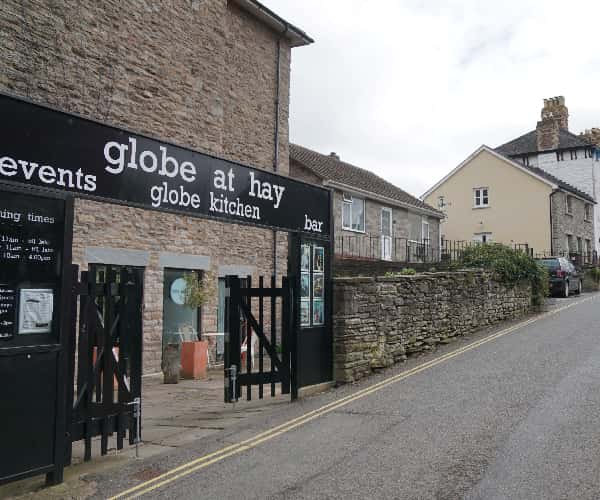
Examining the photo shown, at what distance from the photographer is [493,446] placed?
6.43 meters

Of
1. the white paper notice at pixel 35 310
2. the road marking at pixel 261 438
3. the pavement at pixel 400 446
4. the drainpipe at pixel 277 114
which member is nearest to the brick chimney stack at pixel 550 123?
the drainpipe at pixel 277 114

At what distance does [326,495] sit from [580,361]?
7.82m

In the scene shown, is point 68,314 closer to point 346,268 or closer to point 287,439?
point 287,439

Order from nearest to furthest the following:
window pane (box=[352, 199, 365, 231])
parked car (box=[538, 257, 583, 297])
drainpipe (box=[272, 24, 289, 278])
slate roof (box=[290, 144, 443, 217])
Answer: drainpipe (box=[272, 24, 289, 278]), slate roof (box=[290, 144, 443, 217]), window pane (box=[352, 199, 365, 231]), parked car (box=[538, 257, 583, 297])

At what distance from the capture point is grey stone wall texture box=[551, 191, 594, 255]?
3797cm

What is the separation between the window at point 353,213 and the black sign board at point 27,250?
19800 millimetres

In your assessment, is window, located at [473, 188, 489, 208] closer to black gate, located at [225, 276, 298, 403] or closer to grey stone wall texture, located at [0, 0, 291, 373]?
grey stone wall texture, located at [0, 0, 291, 373]

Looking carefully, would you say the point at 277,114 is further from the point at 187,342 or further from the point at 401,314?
the point at 401,314

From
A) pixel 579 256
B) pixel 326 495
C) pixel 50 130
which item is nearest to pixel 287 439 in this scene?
pixel 326 495

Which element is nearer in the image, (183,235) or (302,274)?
(302,274)

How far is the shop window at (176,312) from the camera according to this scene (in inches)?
568

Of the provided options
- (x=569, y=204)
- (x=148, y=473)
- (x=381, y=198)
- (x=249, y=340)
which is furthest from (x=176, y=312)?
(x=569, y=204)

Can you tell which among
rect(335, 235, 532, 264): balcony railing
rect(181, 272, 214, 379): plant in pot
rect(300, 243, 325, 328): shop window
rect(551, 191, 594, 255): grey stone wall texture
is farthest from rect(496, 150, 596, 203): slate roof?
rect(300, 243, 325, 328): shop window

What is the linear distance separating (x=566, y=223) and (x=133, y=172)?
38463mm
